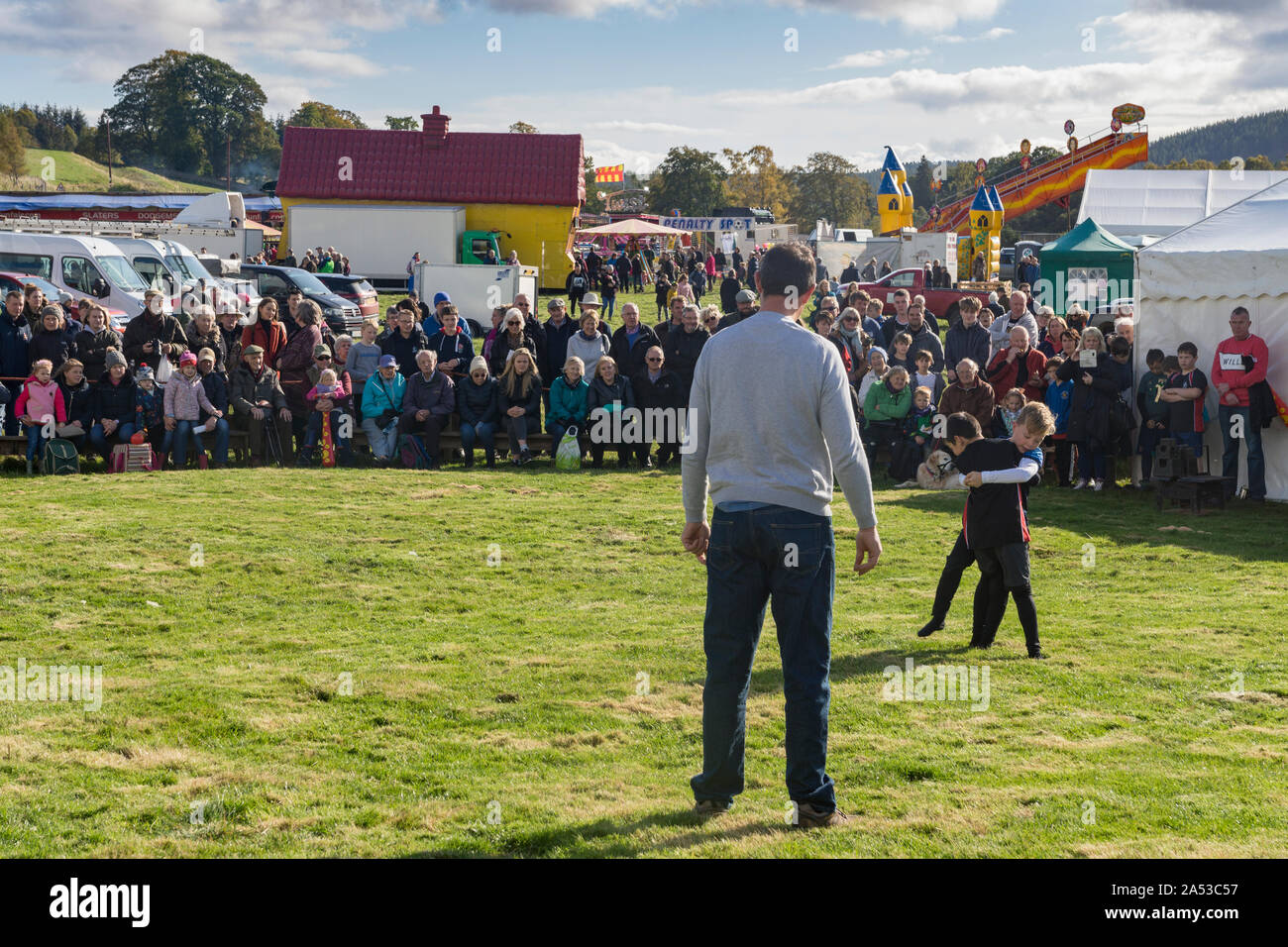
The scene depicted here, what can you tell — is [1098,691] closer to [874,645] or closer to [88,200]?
[874,645]

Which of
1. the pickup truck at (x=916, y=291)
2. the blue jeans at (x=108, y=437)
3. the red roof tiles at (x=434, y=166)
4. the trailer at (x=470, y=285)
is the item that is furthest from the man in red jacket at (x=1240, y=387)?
the red roof tiles at (x=434, y=166)

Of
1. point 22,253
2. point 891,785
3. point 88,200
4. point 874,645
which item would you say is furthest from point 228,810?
point 88,200

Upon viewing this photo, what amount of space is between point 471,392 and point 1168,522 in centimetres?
767

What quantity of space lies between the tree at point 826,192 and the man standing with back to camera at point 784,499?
363 ft

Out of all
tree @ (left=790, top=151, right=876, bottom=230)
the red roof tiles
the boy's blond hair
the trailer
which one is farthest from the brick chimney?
tree @ (left=790, top=151, right=876, bottom=230)

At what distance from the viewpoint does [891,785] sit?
216 inches

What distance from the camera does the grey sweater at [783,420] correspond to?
4723 millimetres

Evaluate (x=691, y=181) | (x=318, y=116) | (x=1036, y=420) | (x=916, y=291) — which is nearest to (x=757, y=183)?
(x=691, y=181)

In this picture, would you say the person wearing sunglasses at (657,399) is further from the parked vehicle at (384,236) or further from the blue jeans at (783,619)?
the parked vehicle at (384,236)

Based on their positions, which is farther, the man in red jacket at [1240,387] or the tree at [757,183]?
the tree at [757,183]

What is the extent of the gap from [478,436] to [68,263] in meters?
12.7

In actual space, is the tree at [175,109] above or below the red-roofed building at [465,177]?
above

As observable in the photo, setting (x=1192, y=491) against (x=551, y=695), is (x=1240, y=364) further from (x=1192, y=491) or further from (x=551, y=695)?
(x=551, y=695)

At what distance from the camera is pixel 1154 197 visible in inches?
Result: 1316
